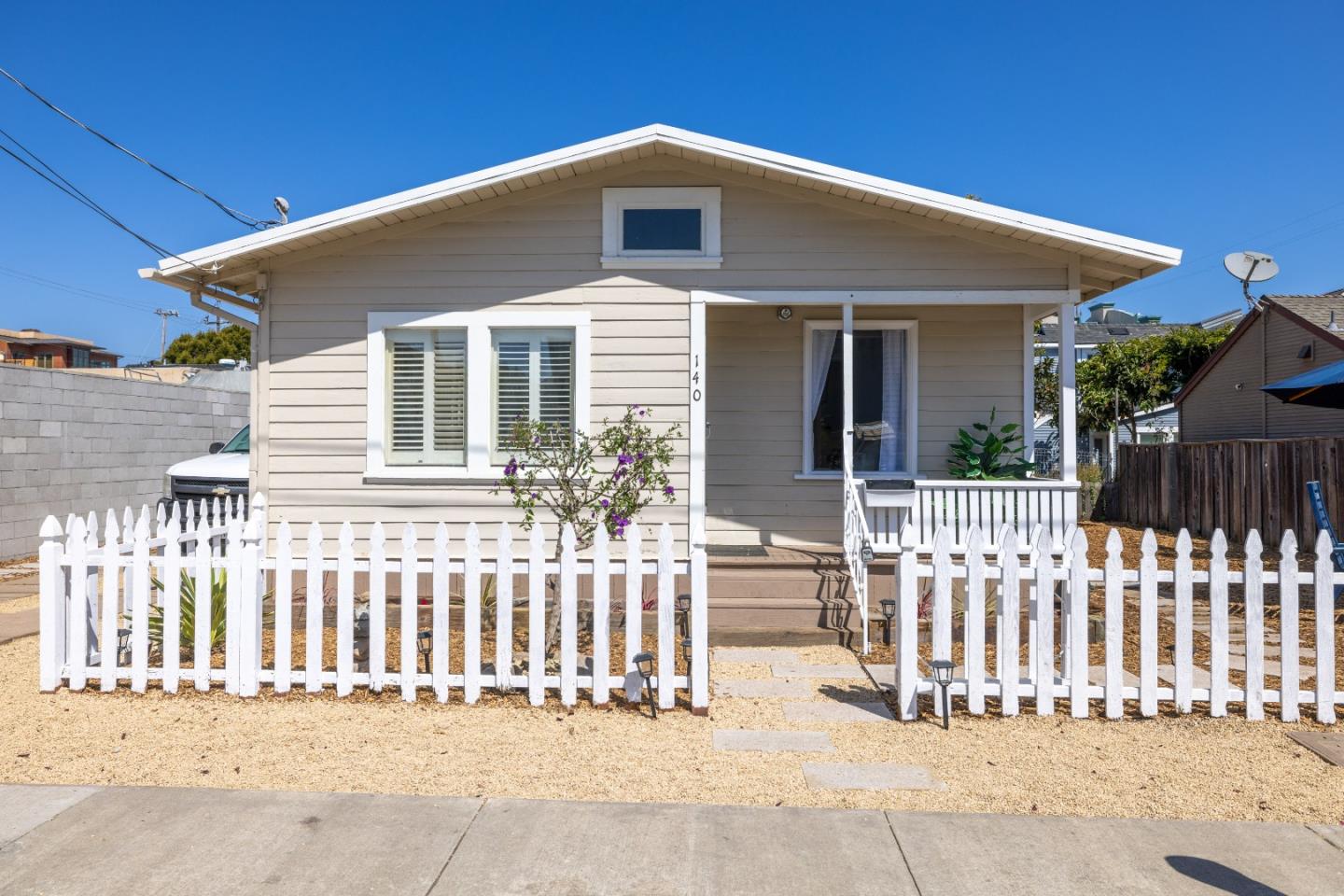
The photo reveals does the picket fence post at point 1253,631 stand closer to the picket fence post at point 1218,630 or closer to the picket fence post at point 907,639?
the picket fence post at point 1218,630

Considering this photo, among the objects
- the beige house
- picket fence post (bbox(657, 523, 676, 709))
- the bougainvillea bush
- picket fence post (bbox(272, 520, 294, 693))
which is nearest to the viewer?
picket fence post (bbox(657, 523, 676, 709))

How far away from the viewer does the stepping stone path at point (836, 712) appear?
5.81 metres

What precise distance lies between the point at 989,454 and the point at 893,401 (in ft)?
3.57

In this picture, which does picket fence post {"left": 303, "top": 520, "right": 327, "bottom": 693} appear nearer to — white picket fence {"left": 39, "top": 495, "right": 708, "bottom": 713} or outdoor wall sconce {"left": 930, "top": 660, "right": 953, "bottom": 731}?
white picket fence {"left": 39, "top": 495, "right": 708, "bottom": 713}

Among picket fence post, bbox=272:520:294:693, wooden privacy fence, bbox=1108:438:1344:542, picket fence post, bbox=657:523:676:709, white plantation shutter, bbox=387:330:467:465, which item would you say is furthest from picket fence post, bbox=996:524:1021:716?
wooden privacy fence, bbox=1108:438:1344:542

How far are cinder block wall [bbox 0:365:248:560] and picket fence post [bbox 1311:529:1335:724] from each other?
1386 cm

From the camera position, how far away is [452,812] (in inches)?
168

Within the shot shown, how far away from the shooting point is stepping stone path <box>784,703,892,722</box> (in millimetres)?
5809

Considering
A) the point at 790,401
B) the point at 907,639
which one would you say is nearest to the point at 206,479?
the point at 790,401

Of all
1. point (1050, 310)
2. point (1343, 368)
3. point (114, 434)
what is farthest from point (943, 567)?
point (114, 434)

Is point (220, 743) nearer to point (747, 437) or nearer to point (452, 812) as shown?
point (452, 812)

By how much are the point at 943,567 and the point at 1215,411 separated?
20.2 meters

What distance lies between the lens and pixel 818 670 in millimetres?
7035

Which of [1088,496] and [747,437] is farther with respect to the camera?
[1088,496]
